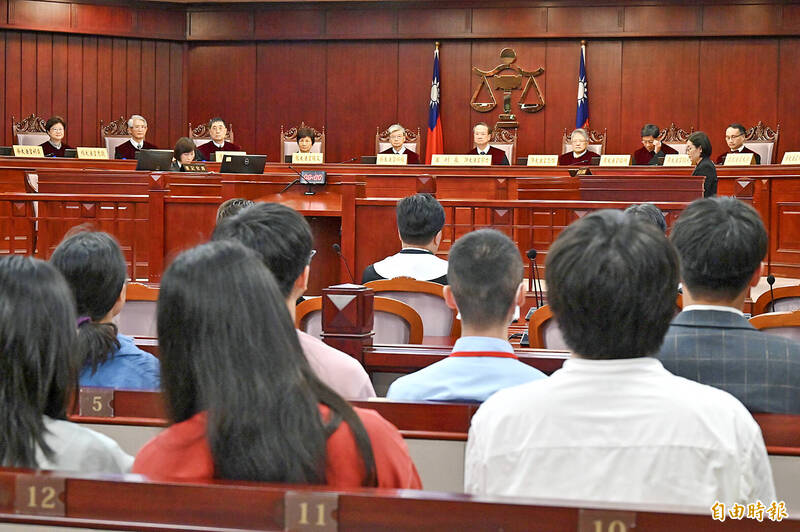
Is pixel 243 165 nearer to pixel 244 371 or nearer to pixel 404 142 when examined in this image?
pixel 404 142

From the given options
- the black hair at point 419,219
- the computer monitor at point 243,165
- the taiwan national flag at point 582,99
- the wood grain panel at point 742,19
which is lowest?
the black hair at point 419,219

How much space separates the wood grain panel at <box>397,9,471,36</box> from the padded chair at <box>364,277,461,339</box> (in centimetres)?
1024

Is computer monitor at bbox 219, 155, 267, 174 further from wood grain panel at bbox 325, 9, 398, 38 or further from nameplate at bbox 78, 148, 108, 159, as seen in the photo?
wood grain panel at bbox 325, 9, 398, 38

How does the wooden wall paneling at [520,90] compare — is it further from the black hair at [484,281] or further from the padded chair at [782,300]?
the black hair at [484,281]

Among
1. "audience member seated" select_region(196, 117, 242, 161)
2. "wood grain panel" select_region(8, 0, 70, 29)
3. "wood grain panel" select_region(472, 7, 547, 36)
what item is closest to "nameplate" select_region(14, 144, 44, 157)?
"audience member seated" select_region(196, 117, 242, 161)

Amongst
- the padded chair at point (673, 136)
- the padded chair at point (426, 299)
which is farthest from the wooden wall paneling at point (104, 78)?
the padded chair at point (426, 299)

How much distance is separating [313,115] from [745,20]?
5869 mm

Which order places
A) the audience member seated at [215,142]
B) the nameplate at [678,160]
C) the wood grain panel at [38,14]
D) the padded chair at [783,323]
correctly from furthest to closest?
the wood grain panel at [38,14] → the audience member seated at [215,142] → the nameplate at [678,160] → the padded chair at [783,323]

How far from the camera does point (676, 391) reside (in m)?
1.67

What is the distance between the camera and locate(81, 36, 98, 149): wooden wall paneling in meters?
14.0

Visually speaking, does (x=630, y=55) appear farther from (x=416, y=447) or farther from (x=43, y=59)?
(x=416, y=447)

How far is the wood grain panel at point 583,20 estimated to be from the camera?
44.0ft

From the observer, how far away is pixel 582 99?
44.0ft

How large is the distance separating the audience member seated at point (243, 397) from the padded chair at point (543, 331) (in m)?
1.97
